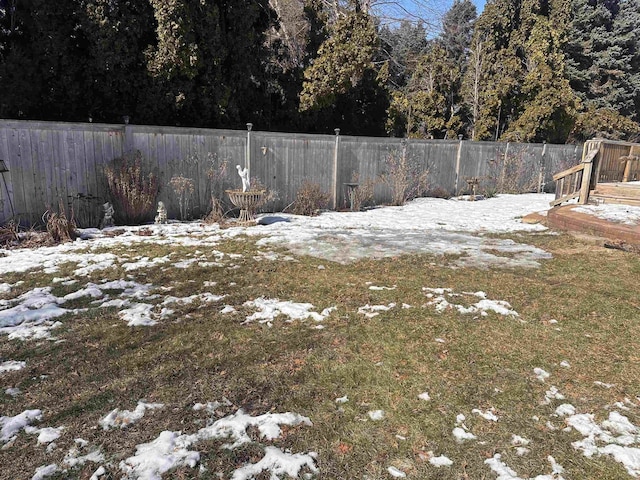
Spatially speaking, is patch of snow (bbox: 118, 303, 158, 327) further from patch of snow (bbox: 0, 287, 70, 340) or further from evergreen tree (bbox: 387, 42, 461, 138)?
evergreen tree (bbox: 387, 42, 461, 138)

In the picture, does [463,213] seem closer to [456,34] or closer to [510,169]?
[510,169]

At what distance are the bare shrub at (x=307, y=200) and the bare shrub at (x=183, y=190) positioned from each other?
7.20ft

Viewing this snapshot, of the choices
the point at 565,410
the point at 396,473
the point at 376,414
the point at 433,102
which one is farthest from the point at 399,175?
the point at 396,473

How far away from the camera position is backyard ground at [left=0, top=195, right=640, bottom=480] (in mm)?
1964

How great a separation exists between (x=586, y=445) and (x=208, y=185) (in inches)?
285

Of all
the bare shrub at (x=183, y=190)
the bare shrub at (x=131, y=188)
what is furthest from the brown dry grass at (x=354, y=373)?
the bare shrub at (x=183, y=190)

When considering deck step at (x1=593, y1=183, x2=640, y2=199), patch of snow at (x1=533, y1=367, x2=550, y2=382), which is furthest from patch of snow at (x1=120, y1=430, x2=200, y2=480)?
deck step at (x1=593, y1=183, x2=640, y2=199)

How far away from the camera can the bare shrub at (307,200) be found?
888 centimetres

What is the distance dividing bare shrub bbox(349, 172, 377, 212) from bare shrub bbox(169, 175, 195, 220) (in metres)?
3.63

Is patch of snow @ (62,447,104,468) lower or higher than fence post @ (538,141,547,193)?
lower

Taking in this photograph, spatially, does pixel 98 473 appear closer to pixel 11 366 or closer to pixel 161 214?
pixel 11 366

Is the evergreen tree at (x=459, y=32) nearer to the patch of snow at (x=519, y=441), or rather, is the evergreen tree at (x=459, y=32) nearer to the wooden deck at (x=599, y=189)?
the wooden deck at (x=599, y=189)

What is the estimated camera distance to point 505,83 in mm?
16750

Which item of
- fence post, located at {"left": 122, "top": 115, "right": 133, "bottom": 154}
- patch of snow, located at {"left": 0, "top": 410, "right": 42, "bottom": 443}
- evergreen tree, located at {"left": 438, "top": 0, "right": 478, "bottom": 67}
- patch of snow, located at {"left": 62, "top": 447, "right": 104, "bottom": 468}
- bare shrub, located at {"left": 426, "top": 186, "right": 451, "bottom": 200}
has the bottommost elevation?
patch of snow, located at {"left": 0, "top": 410, "right": 42, "bottom": 443}
